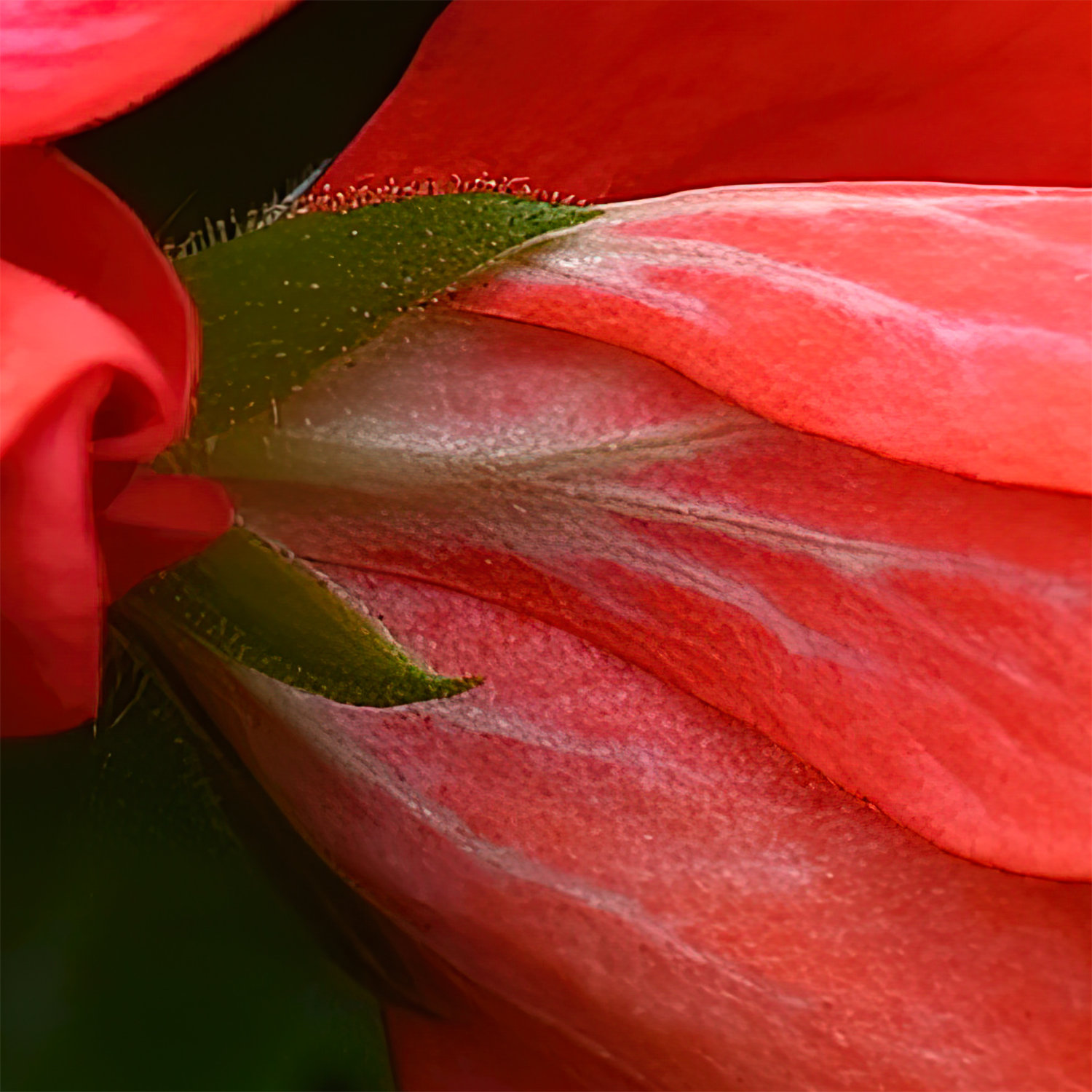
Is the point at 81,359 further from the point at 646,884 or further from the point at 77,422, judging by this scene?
the point at 646,884

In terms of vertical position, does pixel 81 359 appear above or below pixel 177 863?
above

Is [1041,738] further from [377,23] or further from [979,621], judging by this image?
[377,23]

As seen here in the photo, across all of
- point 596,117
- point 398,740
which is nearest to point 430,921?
point 398,740

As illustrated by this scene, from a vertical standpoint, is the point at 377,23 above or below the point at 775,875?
above

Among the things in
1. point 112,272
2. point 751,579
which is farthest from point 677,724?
point 112,272

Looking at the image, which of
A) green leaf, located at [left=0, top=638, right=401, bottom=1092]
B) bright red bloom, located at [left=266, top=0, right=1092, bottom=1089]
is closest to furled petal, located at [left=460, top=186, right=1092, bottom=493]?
bright red bloom, located at [left=266, top=0, right=1092, bottom=1089]

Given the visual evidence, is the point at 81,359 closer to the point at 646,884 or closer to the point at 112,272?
the point at 112,272

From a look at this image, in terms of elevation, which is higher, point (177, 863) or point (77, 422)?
point (77, 422)
